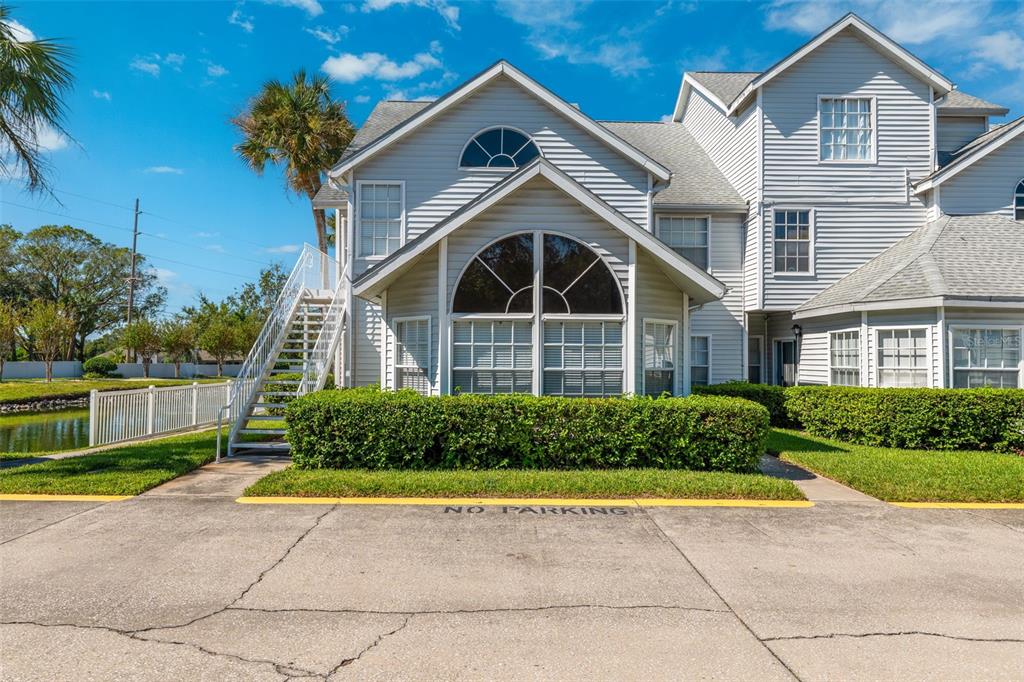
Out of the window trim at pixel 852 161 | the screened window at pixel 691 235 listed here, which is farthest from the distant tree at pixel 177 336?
the window trim at pixel 852 161

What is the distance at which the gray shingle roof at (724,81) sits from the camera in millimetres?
17922

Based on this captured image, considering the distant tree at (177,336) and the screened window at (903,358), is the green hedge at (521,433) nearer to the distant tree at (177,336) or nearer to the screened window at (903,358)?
the screened window at (903,358)

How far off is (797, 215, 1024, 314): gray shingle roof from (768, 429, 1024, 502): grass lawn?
354 cm

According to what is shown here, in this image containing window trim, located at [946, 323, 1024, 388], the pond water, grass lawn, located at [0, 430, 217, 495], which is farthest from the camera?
the pond water

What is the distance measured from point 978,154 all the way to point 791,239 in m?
4.82

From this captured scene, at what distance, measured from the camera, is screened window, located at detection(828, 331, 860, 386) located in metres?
13.6

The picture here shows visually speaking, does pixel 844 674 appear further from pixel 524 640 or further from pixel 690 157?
pixel 690 157

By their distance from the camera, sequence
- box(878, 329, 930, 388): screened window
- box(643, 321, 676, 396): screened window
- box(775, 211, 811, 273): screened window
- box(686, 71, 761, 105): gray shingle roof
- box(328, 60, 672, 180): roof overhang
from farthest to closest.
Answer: box(686, 71, 761, 105): gray shingle roof
box(775, 211, 811, 273): screened window
box(328, 60, 672, 180): roof overhang
box(878, 329, 930, 388): screened window
box(643, 321, 676, 396): screened window

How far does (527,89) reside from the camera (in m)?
13.6

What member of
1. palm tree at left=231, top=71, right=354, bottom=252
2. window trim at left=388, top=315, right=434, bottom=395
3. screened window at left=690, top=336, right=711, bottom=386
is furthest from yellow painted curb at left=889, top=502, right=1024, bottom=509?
palm tree at left=231, top=71, right=354, bottom=252

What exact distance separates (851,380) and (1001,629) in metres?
11.1

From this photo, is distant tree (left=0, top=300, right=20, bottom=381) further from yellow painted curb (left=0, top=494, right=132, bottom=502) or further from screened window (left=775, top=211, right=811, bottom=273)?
screened window (left=775, top=211, right=811, bottom=273)

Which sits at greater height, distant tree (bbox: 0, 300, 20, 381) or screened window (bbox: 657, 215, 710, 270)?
screened window (bbox: 657, 215, 710, 270)

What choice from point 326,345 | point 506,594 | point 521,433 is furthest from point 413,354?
point 506,594
